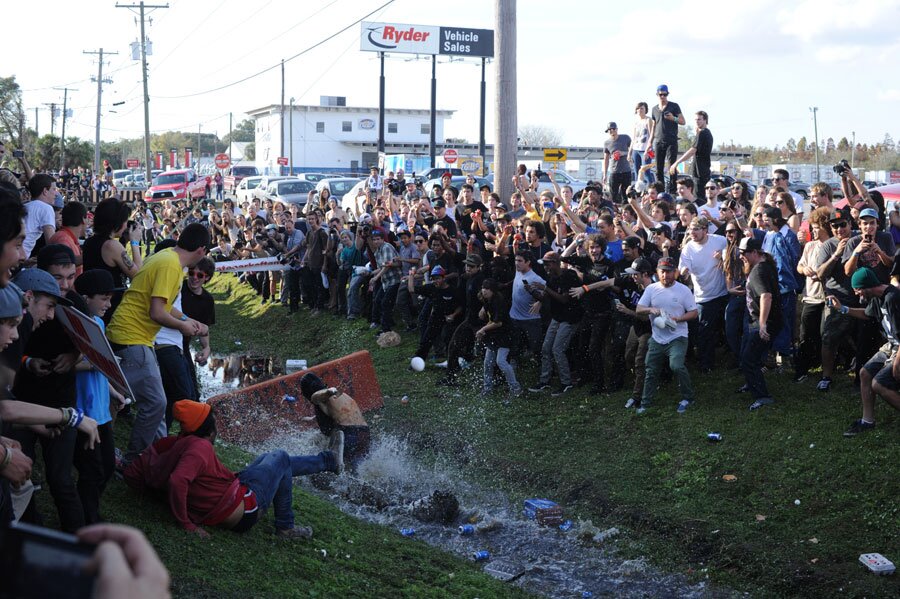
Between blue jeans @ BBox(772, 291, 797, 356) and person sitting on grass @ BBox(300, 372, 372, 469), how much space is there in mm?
4803

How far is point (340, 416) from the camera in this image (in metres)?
9.48

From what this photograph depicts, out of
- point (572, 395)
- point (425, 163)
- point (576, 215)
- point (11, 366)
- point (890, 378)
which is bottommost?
point (572, 395)

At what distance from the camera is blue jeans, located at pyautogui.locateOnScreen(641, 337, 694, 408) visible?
10.7 metres

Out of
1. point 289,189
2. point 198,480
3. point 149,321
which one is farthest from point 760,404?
point 289,189

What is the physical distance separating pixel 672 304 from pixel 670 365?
0.71m

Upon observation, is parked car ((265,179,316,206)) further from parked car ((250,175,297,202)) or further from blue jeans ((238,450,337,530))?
blue jeans ((238,450,337,530))

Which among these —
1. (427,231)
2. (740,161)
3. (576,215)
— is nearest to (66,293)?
(576,215)

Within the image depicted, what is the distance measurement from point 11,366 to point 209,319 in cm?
451

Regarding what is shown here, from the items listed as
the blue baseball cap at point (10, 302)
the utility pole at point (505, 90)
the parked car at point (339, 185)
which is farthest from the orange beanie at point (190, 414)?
the parked car at point (339, 185)

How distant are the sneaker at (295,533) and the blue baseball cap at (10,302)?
3156 millimetres

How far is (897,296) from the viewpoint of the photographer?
8.29 m

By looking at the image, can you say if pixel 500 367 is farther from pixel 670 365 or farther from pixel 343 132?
pixel 343 132

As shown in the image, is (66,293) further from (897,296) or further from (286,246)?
(286,246)

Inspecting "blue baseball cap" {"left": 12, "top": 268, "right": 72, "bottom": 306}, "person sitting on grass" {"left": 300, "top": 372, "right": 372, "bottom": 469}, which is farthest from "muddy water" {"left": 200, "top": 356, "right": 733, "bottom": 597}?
Answer: "blue baseball cap" {"left": 12, "top": 268, "right": 72, "bottom": 306}
